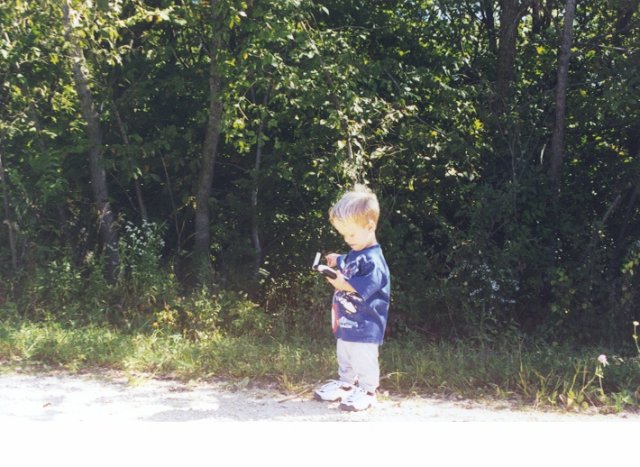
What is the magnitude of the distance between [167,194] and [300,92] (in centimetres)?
230

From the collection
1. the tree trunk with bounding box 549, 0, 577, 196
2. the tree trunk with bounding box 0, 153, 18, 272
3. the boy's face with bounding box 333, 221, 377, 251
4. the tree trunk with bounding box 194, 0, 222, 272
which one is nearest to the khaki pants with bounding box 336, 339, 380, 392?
the boy's face with bounding box 333, 221, 377, 251

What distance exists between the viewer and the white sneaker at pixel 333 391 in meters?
4.89

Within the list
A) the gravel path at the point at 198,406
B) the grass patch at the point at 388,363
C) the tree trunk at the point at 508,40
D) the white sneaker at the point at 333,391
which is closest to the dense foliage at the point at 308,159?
the tree trunk at the point at 508,40

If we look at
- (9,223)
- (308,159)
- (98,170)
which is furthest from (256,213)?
(9,223)

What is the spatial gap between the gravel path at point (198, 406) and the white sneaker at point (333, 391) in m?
0.06

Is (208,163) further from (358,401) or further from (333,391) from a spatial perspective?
(358,401)

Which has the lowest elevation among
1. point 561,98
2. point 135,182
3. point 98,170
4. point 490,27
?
point 135,182

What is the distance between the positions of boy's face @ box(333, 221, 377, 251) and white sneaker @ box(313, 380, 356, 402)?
0.98m

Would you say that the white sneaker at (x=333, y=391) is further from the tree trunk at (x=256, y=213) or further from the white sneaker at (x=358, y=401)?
the tree trunk at (x=256, y=213)

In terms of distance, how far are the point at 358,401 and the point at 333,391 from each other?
250 millimetres

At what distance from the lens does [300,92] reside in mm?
6879

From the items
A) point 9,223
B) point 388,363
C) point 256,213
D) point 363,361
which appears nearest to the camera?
point 363,361

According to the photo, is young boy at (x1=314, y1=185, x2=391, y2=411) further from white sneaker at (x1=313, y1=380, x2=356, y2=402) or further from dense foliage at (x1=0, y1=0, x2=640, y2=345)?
dense foliage at (x1=0, y1=0, x2=640, y2=345)

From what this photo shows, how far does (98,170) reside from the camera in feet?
25.5
